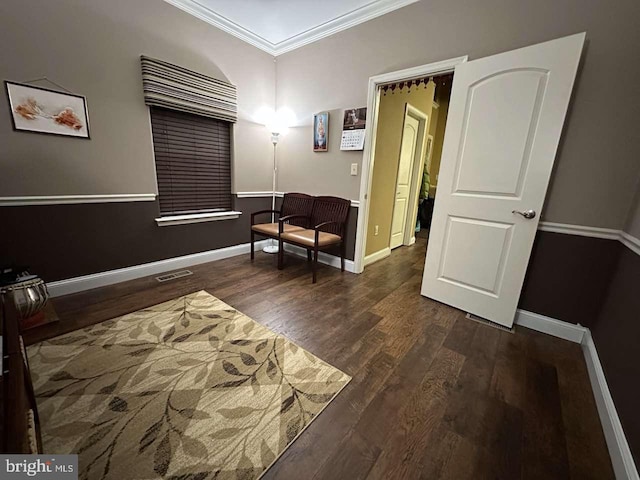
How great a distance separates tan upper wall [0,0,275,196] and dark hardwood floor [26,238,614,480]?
1022 mm

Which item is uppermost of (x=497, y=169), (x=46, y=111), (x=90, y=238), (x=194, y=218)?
(x=46, y=111)

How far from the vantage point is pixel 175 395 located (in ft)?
4.40

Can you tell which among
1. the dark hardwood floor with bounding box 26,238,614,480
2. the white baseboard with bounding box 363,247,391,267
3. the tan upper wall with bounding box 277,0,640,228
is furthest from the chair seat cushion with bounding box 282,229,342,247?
the tan upper wall with bounding box 277,0,640,228

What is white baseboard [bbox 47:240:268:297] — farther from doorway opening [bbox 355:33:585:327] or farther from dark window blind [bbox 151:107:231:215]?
doorway opening [bbox 355:33:585:327]

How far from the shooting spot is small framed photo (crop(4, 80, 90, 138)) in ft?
6.16

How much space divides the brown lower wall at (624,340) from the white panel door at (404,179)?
2395mm

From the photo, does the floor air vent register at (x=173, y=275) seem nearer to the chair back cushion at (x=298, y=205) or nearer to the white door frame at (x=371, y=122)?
the chair back cushion at (x=298, y=205)

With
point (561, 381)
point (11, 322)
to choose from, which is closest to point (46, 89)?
point (11, 322)

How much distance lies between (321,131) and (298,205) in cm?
95

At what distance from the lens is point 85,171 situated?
7.25 feet

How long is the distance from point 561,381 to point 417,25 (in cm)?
290

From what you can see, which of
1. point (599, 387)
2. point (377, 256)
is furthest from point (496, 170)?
point (377, 256)

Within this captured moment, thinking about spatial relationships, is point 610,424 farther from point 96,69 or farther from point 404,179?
point 96,69

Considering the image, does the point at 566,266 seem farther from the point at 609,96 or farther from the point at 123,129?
the point at 123,129
